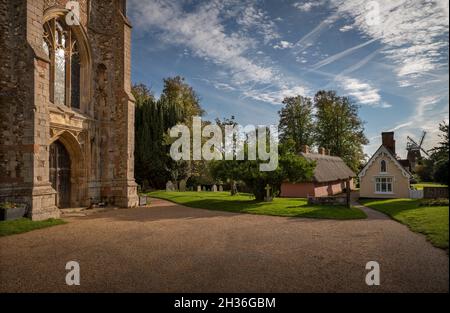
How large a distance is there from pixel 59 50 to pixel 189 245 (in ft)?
52.1

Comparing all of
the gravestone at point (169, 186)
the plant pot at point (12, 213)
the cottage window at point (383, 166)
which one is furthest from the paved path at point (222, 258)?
the gravestone at point (169, 186)

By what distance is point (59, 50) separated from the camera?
1661 cm

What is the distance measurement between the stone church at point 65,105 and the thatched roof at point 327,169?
63.6ft

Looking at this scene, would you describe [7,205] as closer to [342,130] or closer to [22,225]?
[22,225]

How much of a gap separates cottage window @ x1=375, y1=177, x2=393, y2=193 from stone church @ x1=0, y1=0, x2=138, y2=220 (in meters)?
22.7

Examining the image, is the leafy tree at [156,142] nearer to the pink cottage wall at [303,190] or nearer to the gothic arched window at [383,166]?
the pink cottage wall at [303,190]

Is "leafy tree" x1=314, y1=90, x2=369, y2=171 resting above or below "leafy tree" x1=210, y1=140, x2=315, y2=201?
above

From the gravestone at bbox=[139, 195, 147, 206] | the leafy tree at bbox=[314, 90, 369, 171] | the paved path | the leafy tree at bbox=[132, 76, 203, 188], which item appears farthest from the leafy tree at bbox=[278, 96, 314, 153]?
the paved path

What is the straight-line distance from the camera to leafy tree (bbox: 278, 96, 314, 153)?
47031 millimetres

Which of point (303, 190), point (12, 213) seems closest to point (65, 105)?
point (12, 213)

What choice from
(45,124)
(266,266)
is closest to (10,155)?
(45,124)

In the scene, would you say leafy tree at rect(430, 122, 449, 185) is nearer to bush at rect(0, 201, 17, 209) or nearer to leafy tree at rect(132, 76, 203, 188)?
bush at rect(0, 201, 17, 209)

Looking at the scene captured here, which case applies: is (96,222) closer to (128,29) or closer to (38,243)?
(38,243)

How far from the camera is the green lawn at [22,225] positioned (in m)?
9.54
